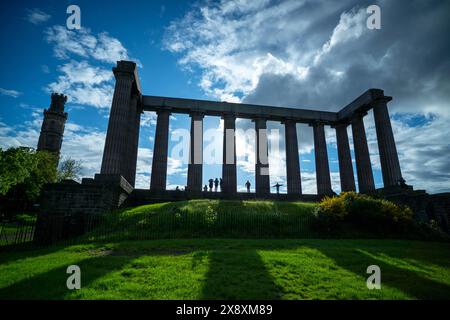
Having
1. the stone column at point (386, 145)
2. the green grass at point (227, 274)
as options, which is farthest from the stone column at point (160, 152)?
the stone column at point (386, 145)

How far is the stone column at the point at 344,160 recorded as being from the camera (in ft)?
94.0

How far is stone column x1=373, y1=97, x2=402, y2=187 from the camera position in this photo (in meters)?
22.9

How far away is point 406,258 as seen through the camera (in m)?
8.89

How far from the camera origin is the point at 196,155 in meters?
25.1

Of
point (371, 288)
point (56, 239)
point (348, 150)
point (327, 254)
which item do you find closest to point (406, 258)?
point (327, 254)

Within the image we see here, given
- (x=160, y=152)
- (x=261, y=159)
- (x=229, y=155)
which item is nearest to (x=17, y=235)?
(x=160, y=152)

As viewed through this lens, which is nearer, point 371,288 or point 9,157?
point 371,288

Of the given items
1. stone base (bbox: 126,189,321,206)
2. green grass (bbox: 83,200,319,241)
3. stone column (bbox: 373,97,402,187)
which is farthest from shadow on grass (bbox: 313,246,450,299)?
stone column (bbox: 373,97,402,187)

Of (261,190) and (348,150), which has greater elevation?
(348,150)

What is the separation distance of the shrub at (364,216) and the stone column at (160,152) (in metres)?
15.0

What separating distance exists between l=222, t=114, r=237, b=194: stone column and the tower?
47.5 metres

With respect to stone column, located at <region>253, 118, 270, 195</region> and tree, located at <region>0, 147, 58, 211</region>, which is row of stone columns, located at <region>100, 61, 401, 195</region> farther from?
tree, located at <region>0, 147, 58, 211</region>

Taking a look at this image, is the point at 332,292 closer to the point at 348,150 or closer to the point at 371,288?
the point at 371,288

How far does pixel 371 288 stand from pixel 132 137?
24025 millimetres
